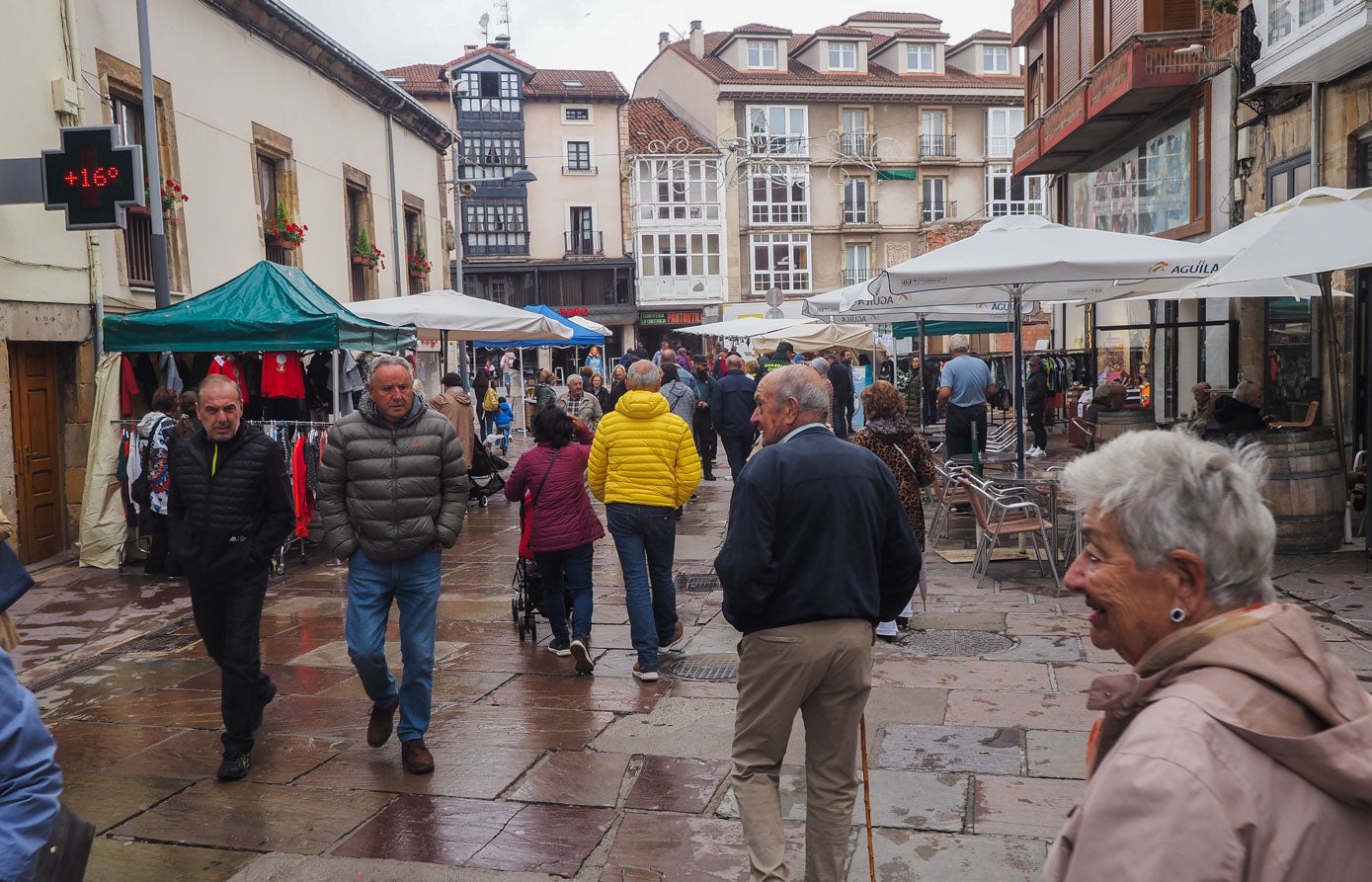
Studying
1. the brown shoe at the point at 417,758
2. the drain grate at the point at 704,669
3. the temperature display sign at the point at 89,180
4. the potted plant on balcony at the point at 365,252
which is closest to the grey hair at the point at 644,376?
the drain grate at the point at 704,669

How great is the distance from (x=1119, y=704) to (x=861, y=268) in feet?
158

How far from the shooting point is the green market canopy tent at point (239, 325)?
33.2 ft

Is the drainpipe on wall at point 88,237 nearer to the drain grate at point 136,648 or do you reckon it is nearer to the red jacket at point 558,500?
the drain grate at point 136,648

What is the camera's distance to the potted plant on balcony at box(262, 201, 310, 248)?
1529cm

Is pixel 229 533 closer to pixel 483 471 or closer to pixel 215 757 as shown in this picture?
pixel 215 757

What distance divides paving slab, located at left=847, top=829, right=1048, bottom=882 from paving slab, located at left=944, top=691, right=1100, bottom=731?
1.31m

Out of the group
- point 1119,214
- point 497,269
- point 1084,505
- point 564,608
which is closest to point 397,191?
point 1119,214

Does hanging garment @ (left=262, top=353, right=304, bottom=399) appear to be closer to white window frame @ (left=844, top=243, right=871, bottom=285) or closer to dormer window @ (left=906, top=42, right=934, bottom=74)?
white window frame @ (left=844, top=243, right=871, bottom=285)

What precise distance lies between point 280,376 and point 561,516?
19.1 ft

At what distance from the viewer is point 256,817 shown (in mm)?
4641

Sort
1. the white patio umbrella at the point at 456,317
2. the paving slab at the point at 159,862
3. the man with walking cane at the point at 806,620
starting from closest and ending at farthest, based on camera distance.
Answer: the man with walking cane at the point at 806,620 → the paving slab at the point at 159,862 → the white patio umbrella at the point at 456,317

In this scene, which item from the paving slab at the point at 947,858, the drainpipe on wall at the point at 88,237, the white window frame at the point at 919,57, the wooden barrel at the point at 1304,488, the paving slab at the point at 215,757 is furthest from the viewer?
the white window frame at the point at 919,57

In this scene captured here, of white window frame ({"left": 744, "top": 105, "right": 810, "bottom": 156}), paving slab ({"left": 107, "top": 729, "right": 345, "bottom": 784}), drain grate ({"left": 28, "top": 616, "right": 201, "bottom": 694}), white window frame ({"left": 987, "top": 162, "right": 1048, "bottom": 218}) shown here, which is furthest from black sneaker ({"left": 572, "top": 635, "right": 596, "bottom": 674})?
white window frame ({"left": 987, "top": 162, "right": 1048, "bottom": 218})

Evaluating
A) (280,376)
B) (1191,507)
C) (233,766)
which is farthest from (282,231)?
(1191,507)
